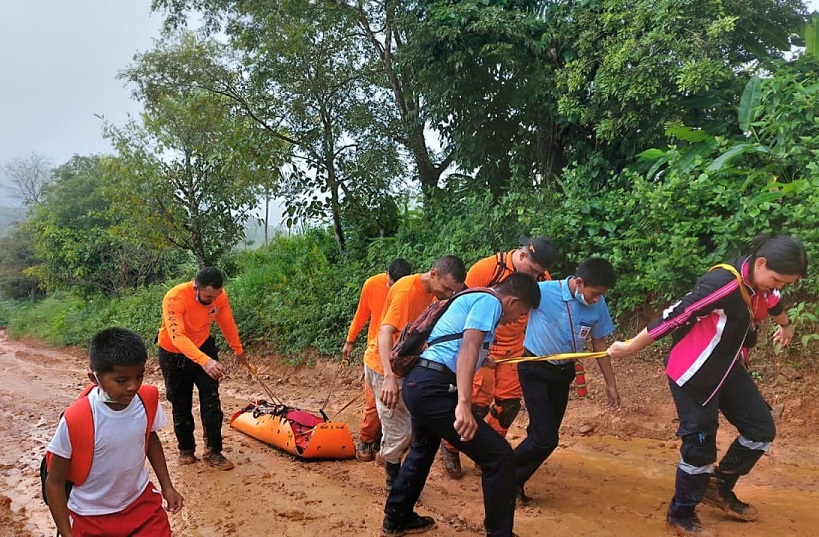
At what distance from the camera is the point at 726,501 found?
3.62 metres

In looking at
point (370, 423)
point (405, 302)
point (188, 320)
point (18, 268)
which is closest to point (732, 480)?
point (405, 302)

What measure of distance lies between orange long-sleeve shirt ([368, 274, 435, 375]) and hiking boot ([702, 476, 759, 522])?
2253mm

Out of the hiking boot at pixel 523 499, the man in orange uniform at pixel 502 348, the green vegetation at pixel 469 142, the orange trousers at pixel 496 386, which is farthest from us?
the green vegetation at pixel 469 142

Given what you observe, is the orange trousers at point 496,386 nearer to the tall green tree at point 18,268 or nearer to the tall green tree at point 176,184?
the tall green tree at point 176,184

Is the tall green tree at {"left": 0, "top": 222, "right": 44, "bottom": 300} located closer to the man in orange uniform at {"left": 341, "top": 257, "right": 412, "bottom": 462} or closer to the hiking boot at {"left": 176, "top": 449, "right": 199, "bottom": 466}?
the hiking boot at {"left": 176, "top": 449, "right": 199, "bottom": 466}

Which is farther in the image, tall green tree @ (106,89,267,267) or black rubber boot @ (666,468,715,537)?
tall green tree @ (106,89,267,267)

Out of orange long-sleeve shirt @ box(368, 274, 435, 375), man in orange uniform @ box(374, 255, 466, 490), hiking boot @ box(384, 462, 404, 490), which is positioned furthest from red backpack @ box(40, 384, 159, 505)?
hiking boot @ box(384, 462, 404, 490)

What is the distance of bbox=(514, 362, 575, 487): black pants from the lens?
3779mm

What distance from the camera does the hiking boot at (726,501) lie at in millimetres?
3574

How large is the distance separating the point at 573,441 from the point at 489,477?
2650mm

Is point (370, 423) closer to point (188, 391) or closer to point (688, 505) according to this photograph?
point (188, 391)

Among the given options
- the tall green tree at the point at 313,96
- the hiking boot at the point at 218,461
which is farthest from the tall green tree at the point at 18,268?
the hiking boot at the point at 218,461

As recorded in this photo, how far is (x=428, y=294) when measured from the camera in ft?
14.2

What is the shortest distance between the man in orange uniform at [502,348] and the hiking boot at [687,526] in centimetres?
131
